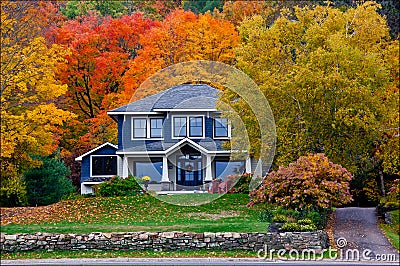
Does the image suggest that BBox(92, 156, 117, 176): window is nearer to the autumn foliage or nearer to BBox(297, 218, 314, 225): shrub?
the autumn foliage

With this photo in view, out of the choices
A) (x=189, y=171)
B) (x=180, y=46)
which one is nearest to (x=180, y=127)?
(x=189, y=171)

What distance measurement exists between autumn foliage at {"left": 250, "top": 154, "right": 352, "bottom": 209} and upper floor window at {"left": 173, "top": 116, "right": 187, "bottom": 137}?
15617 millimetres

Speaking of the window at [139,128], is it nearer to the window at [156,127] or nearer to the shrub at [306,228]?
the window at [156,127]

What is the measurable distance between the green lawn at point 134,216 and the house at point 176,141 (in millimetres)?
6468

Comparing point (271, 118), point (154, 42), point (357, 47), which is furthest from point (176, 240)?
point (154, 42)

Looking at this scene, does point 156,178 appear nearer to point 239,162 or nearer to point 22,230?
point 239,162

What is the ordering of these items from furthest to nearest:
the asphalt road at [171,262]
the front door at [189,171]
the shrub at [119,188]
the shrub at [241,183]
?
the front door at [189,171]
the shrub at [241,183]
the shrub at [119,188]
the asphalt road at [171,262]

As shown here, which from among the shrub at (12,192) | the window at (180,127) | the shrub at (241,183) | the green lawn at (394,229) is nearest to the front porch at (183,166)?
the window at (180,127)

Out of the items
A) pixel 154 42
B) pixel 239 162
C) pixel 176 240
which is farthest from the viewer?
pixel 154 42

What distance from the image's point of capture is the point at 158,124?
3681 cm

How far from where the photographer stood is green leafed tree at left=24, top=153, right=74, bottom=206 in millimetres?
28406

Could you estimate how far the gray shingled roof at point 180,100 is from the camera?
36.1m

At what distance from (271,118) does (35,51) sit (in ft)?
37.0

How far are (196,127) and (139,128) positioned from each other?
3.55m
